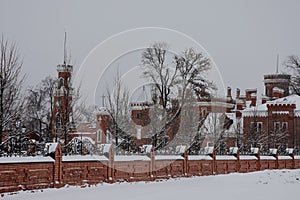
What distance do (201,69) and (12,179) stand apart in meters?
25.0

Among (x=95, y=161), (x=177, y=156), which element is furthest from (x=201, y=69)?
(x=95, y=161)

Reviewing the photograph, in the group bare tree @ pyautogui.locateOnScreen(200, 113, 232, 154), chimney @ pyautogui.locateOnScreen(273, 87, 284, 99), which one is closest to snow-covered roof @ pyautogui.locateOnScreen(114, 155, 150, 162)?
bare tree @ pyautogui.locateOnScreen(200, 113, 232, 154)

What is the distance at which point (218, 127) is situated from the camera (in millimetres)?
44750

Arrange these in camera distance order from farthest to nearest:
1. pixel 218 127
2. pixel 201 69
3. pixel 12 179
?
1. pixel 218 127
2. pixel 201 69
3. pixel 12 179

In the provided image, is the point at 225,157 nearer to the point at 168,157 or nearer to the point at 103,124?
the point at 168,157

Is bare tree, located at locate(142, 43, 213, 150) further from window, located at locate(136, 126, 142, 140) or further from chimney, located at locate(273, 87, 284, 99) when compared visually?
chimney, located at locate(273, 87, 284, 99)

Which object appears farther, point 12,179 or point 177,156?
point 177,156

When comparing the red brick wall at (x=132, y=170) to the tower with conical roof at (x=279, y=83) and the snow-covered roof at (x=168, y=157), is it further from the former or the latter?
the tower with conical roof at (x=279, y=83)

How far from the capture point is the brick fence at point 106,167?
1639cm

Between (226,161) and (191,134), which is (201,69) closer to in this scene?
(191,134)

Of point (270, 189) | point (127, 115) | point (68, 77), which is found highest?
point (68, 77)

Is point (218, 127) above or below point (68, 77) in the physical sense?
below

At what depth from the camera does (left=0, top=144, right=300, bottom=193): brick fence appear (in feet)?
53.8

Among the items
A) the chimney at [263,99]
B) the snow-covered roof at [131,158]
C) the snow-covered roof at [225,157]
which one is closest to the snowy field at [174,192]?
the snow-covered roof at [131,158]
